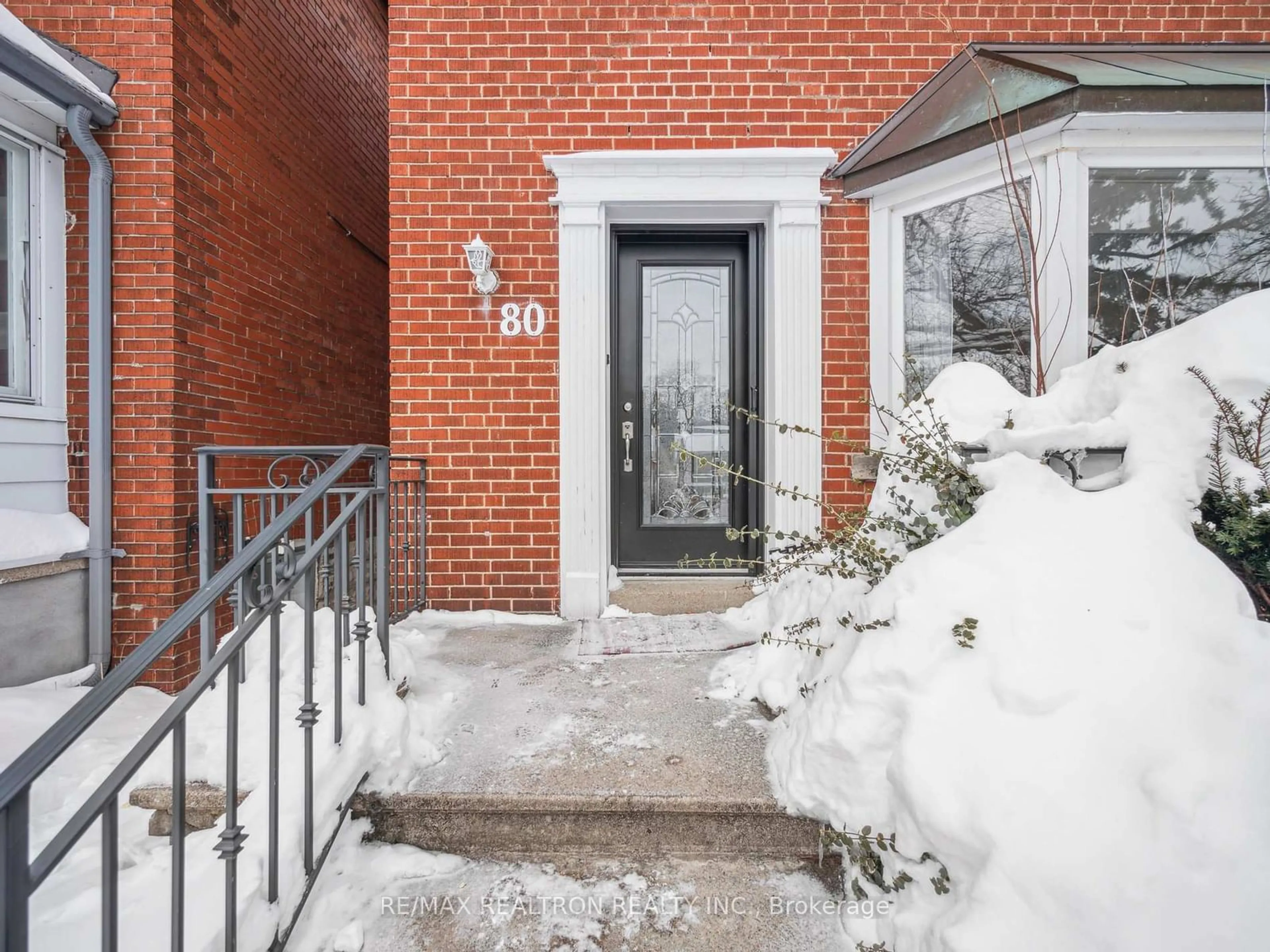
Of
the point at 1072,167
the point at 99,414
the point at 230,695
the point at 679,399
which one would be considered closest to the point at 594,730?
the point at 230,695

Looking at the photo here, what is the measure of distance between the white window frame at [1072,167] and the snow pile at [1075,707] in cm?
114

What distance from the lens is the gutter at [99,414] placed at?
308cm

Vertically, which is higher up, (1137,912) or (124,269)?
(124,269)

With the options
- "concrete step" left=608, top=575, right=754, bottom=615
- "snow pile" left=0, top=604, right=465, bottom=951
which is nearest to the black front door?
"concrete step" left=608, top=575, right=754, bottom=615

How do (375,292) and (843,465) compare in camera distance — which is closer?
(843,465)

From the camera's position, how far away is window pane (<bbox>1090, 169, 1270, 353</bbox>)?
2953 mm

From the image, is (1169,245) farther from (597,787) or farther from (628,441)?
(597,787)

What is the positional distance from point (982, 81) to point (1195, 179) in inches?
44.7

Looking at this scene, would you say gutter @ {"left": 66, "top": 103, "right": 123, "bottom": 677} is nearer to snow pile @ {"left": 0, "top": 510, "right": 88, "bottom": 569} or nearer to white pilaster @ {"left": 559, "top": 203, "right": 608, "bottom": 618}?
snow pile @ {"left": 0, "top": 510, "right": 88, "bottom": 569}

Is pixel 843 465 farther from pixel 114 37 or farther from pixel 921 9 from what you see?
pixel 114 37

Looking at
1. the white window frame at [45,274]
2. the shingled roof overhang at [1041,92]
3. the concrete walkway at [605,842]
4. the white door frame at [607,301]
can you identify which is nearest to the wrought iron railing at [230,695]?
the concrete walkway at [605,842]

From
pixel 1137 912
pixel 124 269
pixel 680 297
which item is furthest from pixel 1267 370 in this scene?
pixel 124 269

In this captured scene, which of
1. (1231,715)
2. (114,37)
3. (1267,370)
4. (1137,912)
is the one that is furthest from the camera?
(114,37)

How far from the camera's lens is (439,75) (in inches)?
137
